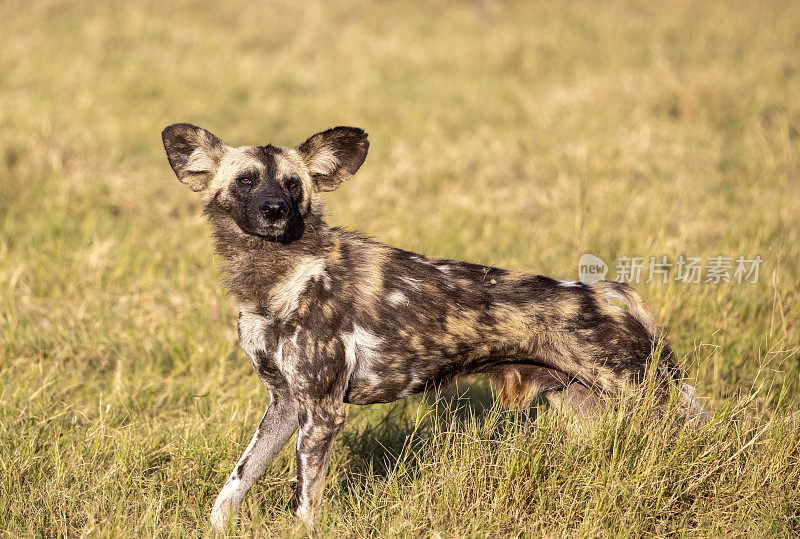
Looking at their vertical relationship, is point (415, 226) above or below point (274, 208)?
below

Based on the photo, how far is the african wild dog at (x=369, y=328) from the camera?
312 centimetres

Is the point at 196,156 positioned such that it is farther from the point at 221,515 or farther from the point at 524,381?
the point at 524,381

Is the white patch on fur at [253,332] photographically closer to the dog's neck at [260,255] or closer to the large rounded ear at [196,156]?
the dog's neck at [260,255]

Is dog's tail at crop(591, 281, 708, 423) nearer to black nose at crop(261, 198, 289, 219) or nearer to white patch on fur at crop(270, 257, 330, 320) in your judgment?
white patch on fur at crop(270, 257, 330, 320)

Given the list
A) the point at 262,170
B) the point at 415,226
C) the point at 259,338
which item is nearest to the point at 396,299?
the point at 259,338

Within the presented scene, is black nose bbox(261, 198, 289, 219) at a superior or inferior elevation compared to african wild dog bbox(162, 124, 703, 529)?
superior

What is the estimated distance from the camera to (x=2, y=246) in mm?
5723

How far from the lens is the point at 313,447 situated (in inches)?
121

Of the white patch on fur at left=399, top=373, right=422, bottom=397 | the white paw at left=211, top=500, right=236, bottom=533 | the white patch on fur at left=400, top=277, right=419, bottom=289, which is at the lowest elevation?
the white paw at left=211, top=500, right=236, bottom=533

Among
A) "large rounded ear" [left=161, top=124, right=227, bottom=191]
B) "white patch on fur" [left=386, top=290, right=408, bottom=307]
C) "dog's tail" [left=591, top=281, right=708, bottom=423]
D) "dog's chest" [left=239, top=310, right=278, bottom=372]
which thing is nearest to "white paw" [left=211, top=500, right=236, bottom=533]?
"dog's chest" [left=239, top=310, right=278, bottom=372]

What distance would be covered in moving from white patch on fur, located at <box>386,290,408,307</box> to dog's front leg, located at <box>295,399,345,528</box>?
457mm

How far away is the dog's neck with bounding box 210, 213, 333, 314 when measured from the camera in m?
3.26

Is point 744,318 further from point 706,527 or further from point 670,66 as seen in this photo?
point 670,66

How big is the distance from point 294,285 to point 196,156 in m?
0.81
